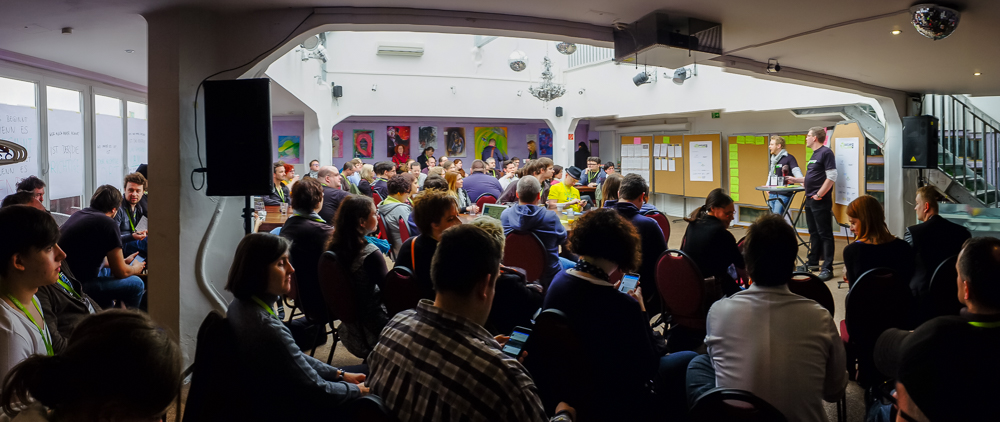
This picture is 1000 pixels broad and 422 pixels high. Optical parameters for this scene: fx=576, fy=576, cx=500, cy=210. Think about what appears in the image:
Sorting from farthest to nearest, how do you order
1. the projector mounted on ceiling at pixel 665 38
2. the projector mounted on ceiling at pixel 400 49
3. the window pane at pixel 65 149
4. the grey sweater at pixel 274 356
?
1. the projector mounted on ceiling at pixel 400 49
2. the window pane at pixel 65 149
3. the projector mounted on ceiling at pixel 665 38
4. the grey sweater at pixel 274 356

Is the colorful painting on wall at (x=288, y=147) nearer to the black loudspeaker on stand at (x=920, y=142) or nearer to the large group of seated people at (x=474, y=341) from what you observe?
the large group of seated people at (x=474, y=341)

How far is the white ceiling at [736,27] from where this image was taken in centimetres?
372

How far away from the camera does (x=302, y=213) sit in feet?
12.9

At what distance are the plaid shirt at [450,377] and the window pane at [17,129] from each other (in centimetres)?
580

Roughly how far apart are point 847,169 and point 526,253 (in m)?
7.41

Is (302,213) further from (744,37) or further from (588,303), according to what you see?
(744,37)

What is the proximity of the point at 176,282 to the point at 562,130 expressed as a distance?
37.7ft

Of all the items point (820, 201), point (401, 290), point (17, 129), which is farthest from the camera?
point (820, 201)

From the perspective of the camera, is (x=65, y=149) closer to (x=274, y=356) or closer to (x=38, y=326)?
(x=38, y=326)

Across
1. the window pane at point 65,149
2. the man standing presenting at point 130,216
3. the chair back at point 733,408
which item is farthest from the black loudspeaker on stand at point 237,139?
the window pane at point 65,149

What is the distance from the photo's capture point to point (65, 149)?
6324 millimetres

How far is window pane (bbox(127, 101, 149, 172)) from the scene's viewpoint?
7.94 m

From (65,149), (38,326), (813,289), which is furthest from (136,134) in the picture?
(813,289)

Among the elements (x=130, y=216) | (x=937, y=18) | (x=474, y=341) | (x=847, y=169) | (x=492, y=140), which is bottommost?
(x=474, y=341)
